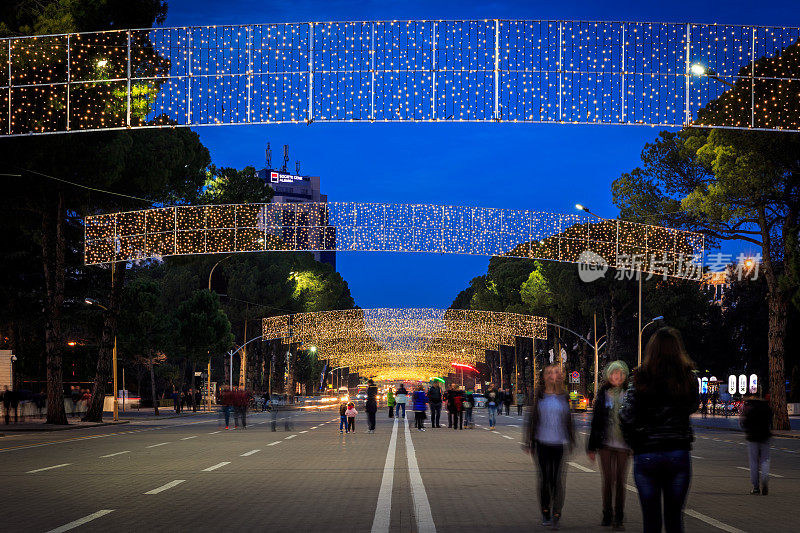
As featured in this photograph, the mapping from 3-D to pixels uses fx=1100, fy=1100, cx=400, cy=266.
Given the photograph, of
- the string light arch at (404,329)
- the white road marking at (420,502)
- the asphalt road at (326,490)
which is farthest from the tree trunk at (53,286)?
the string light arch at (404,329)

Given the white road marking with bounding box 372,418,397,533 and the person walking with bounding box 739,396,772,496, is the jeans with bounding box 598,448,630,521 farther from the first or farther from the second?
the person walking with bounding box 739,396,772,496

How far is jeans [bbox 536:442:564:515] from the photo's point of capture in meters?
11.5

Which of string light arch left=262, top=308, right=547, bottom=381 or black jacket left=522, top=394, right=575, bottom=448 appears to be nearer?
black jacket left=522, top=394, right=575, bottom=448

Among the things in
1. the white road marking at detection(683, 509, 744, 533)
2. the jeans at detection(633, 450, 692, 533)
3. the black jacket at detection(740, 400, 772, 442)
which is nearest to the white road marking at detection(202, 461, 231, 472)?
the black jacket at detection(740, 400, 772, 442)

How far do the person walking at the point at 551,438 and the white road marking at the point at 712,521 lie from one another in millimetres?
1766

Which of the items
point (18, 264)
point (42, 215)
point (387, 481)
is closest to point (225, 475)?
point (387, 481)

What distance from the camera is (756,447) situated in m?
16.1

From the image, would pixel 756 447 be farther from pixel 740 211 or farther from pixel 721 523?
pixel 740 211

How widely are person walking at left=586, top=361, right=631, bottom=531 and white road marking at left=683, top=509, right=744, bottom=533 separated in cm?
106

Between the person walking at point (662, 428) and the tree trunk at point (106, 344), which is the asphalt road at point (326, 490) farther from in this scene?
the tree trunk at point (106, 344)

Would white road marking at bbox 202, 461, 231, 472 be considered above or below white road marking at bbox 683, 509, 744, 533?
below

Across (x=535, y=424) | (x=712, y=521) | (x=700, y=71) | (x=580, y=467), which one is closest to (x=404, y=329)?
(x=700, y=71)

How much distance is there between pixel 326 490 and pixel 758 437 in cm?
646

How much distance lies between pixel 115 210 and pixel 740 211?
2639cm
